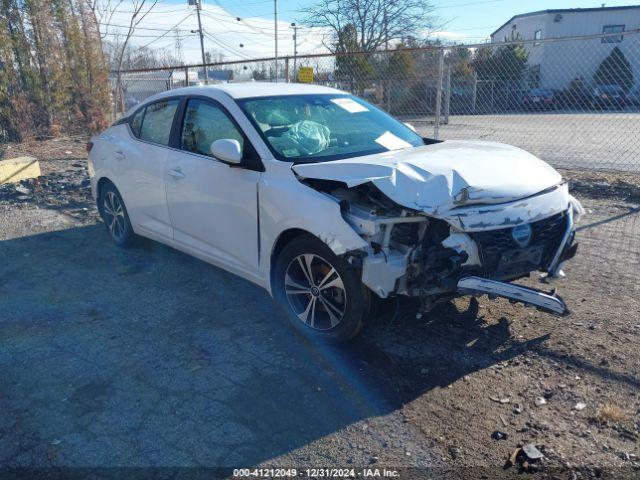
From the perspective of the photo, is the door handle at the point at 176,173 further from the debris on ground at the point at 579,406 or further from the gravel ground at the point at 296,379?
the debris on ground at the point at 579,406

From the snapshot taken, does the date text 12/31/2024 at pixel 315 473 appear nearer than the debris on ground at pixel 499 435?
Yes

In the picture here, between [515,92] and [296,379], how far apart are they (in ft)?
38.3

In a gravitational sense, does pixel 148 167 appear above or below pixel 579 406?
above

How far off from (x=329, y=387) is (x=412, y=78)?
45.6 ft

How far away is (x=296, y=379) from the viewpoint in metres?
3.52

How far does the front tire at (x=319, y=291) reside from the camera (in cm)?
365

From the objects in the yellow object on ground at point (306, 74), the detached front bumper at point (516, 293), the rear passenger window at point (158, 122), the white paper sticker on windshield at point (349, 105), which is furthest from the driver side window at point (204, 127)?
the yellow object on ground at point (306, 74)

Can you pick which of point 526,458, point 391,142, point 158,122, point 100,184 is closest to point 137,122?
point 158,122

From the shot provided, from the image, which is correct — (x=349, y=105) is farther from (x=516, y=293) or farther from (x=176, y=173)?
(x=516, y=293)

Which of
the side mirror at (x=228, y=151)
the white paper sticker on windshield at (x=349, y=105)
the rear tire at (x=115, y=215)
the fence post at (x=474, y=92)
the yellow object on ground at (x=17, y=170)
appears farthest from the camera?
the fence post at (x=474, y=92)

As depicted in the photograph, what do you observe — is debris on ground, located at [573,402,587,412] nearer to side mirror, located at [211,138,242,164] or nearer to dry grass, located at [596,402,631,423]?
dry grass, located at [596,402,631,423]

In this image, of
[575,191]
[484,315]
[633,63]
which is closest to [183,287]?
[484,315]

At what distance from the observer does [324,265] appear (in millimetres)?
3812

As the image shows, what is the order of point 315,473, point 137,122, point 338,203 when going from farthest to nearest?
point 137,122, point 338,203, point 315,473
